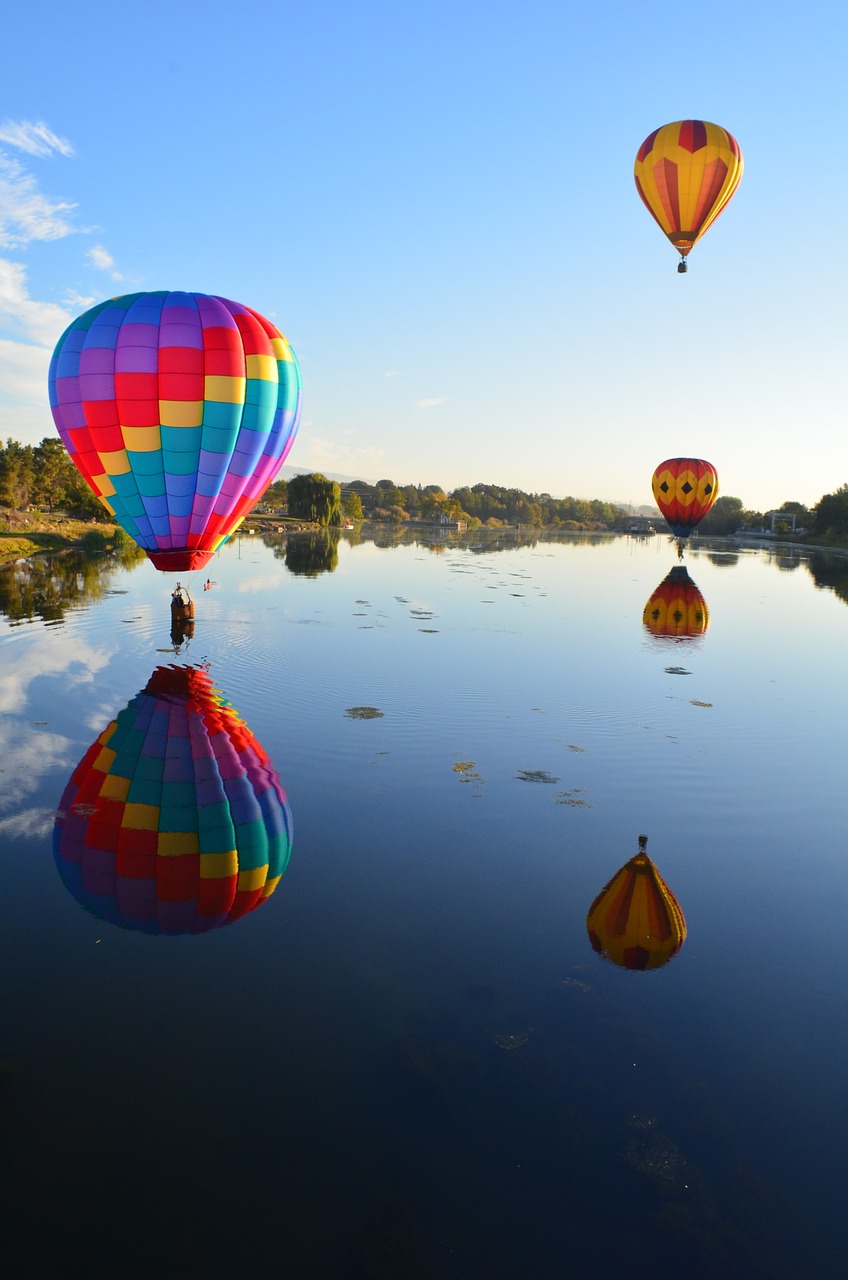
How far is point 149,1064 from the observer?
477 centimetres

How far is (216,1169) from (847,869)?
6.74 m

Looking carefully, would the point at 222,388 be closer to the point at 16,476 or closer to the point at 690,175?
the point at 690,175

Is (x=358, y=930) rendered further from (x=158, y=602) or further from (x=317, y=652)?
(x=158, y=602)

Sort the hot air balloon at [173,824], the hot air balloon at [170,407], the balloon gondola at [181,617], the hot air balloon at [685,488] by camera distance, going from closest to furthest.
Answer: the hot air balloon at [173,824] → the hot air balloon at [170,407] → the balloon gondola at [181,617] → the hot air balloon at [685,488]

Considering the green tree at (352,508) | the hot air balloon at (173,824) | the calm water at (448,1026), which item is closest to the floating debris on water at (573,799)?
the calm water at (448,1026)

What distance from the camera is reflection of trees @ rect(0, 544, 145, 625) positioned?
20.9m

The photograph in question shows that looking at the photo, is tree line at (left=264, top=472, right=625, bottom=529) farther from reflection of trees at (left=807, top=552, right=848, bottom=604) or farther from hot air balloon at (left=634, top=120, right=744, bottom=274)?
hot air balloon at (left=634, top=120, right=744, bottom=274)

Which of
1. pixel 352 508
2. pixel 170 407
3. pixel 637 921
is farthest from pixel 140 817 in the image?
pixel 352 508

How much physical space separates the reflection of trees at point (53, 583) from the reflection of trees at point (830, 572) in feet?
95.2

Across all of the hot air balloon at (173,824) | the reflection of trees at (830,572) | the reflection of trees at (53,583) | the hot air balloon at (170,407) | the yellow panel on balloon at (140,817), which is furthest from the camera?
the reflection of trees at (830,572)

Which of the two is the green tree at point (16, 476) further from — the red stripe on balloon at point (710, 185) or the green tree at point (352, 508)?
the green tree at point (352, 508)

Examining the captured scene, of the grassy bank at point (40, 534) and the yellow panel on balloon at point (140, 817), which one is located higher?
the grassy bank at point (40, 534)

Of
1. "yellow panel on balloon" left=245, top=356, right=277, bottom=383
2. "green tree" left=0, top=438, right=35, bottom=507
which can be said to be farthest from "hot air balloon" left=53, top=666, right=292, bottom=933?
"green tree" left=0, top=438, right=35, bottom=507

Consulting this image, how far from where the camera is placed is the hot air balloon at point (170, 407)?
13.2 metres
